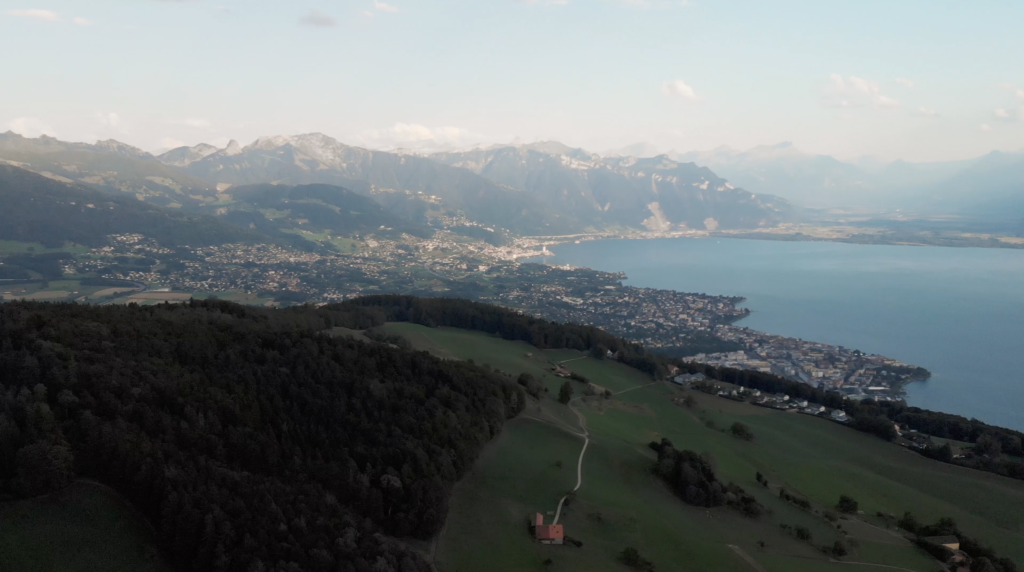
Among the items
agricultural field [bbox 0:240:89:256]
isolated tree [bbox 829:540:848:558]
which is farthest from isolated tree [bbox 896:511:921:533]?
agricultural field [bbox 0:240:89:256]


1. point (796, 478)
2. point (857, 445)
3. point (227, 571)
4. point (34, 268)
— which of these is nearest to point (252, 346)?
point (227, 571)

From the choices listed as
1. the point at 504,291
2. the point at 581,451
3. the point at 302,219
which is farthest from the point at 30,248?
the point at 581,451

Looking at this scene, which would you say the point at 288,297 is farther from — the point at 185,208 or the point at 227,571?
the point at 185,208

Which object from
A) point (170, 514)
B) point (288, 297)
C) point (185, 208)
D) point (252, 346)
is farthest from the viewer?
point (185, 208)

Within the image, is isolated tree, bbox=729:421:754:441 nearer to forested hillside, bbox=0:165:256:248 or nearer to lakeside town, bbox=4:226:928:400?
lakeside town, bbox=4:226:928:400

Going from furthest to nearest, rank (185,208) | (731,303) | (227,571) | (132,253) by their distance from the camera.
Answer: (185,208), (132,253), (731,303), (227,571)

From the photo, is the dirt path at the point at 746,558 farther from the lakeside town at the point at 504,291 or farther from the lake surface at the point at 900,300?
the lake surface at the point at 900,300
